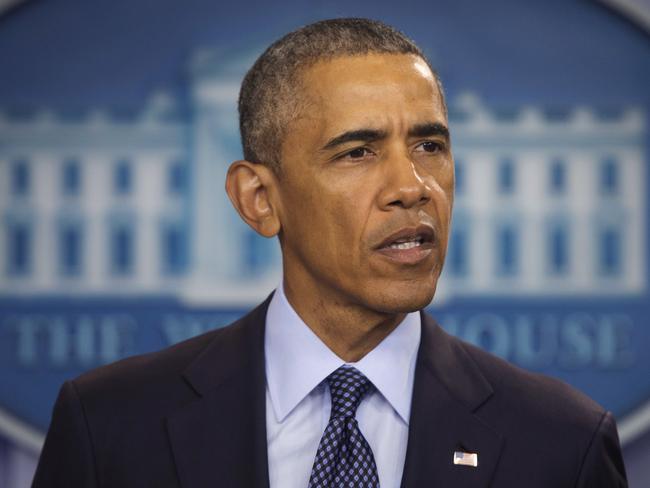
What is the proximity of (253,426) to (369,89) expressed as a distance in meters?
0.61

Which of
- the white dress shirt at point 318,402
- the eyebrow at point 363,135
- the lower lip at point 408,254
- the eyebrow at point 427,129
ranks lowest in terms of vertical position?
the white dress shirt at point 318,402

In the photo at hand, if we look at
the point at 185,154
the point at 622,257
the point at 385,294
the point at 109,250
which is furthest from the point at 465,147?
the point at 385,294

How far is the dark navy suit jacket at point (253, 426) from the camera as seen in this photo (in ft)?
5.52

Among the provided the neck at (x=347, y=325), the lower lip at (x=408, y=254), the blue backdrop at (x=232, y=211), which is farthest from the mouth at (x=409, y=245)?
the blue backdrop at (x=232, y=211)

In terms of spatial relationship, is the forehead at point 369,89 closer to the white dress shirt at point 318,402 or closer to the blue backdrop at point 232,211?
the white dress shirt at point 318,402

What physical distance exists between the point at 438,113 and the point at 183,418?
69cm

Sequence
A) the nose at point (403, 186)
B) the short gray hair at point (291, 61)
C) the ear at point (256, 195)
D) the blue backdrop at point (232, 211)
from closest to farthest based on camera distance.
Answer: the nose at point (403, 186)
the short gray hair at point (291, 61)
the ear at point (256, 195)
the blue backdrop at point (232, 211)

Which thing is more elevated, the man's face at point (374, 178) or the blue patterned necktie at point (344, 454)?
the man's face at point (374, 178)

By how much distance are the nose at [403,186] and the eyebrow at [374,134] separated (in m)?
0.04

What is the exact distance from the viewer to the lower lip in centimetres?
166

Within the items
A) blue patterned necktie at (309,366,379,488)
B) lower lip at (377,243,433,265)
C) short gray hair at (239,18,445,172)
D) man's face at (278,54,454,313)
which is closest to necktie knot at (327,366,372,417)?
blue patterned necktie at (309,366,379,488)

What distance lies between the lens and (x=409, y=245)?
168 cm

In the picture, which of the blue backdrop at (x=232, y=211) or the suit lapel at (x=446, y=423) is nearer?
the suit lapel at (x=446, y=423)

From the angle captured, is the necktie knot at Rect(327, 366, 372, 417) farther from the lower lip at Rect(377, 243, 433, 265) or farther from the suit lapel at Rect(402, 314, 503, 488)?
the lower lip at Rect(377, 243, 433, 265)
